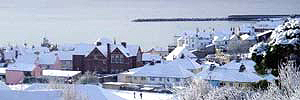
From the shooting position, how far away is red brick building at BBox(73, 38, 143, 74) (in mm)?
26484

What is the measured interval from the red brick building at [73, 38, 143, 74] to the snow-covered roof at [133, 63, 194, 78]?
3.29m

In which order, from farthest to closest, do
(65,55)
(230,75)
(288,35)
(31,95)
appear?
(65,55)
(230,75)
(31,95)
(288,35)

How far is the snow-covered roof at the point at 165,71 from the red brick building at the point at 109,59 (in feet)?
10.8

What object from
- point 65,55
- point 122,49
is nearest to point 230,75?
point 122,49

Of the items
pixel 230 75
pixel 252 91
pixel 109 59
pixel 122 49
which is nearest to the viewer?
pixel 252 91

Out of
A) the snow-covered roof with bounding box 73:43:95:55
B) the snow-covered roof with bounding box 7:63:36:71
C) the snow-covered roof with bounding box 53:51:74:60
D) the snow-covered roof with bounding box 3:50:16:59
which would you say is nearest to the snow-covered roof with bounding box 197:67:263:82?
the snow-covered roof with bounding box 7:63:36:71

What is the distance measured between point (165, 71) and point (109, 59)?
4785 mm

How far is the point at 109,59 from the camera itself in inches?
1046

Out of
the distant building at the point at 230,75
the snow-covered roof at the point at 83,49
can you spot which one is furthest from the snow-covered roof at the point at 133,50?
the distant building at the point at 230,75

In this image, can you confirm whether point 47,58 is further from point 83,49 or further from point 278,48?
point 278,48

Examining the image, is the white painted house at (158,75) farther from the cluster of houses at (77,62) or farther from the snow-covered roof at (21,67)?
the snow-covered roof at (21,67)

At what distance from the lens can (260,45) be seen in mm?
8109

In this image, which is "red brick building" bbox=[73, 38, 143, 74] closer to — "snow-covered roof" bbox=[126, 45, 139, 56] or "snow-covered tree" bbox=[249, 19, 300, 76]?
"snow-covered roof" bbox=[126, 45, 139, 56]

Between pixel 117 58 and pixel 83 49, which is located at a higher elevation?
pixel 83 49
